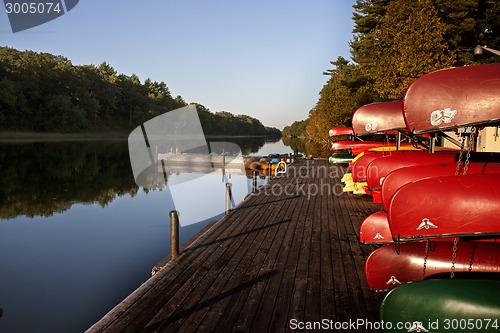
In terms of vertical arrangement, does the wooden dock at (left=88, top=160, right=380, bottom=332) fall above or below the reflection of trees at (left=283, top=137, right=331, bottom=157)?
above

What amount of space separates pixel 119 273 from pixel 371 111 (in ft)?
26.3

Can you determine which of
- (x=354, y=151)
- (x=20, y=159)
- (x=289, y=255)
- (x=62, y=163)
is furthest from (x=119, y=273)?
(x=20, y=159)

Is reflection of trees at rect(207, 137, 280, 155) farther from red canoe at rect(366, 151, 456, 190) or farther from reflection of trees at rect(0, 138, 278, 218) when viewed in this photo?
red canoe at rect(366, 151, 456, 190)

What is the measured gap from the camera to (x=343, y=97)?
33500 millimetres

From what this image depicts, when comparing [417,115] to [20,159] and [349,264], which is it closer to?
[349,264]

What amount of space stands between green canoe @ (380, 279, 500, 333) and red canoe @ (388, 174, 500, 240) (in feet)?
2.00

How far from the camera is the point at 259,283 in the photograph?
475 centimetres

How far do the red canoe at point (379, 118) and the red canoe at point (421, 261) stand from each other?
3.74 metres

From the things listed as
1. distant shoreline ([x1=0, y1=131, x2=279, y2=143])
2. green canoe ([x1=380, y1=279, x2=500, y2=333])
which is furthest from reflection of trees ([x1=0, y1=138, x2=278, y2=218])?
distant shoreline ([x1=0, y1=131, x2=279, y2=143])

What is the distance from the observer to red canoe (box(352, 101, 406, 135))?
748 centimetres

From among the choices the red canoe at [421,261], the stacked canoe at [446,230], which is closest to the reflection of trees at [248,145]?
the red canoe at [421,261]

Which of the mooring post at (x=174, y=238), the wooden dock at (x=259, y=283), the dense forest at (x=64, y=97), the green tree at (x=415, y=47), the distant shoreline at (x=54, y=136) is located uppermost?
the dense forest at (x=64, y=97)

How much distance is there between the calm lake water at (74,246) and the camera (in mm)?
7418

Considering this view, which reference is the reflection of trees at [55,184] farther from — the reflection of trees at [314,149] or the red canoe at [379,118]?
the reflection of trees at [314,149]
